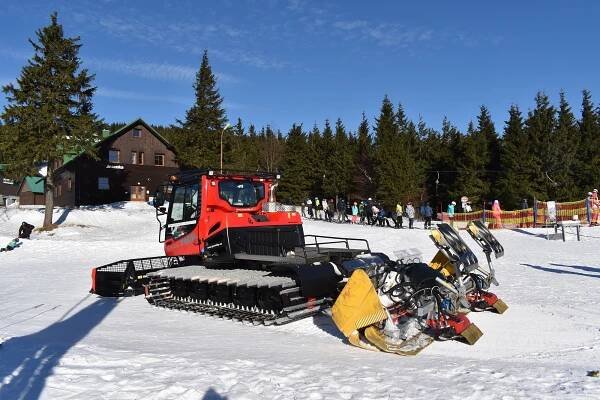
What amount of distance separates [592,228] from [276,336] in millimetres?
Answer: 19923

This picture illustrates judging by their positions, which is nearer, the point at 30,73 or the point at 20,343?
the point at 20,343

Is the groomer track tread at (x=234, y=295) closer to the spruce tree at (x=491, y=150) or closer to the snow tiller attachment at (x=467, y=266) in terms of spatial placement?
→ the snow tiller attachment at (x=467, y=266)

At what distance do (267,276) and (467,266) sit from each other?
3.13 metres

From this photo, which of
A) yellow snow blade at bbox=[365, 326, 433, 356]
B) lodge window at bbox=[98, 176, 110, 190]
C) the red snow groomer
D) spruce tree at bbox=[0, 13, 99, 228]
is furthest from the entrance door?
yellow snow blade at bbox=[365, 326, 433, 356]

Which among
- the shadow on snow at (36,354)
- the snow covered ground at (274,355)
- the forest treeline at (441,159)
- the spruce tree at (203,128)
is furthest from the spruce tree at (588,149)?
the shadow on snow at (36,354)

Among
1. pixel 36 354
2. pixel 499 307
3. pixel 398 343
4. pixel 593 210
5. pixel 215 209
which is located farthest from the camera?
pixel 593 210

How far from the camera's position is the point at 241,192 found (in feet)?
33.0

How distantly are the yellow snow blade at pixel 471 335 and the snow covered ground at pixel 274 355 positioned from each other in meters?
0.12

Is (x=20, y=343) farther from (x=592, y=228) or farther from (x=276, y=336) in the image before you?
(x=592, y=228)

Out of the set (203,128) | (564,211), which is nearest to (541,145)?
(564,211)

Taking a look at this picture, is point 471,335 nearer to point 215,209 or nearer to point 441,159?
point 215,209

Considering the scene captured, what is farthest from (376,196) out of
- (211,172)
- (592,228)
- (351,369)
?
(351,369)

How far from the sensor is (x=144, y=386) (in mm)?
4594

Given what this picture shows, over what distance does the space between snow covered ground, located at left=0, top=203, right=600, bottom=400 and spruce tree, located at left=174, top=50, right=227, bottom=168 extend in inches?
1273
